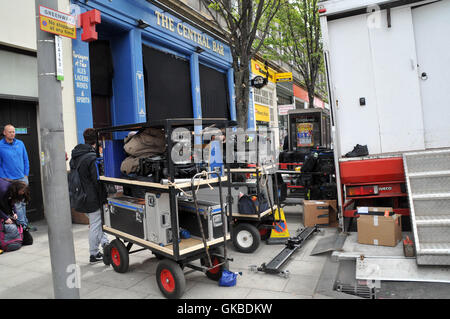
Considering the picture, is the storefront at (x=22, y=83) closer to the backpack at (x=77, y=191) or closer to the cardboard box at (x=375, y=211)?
the backpack at (x=77, y=191)

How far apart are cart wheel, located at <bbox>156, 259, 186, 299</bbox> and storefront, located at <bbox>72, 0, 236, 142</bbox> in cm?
522

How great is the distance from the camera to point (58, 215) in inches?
129

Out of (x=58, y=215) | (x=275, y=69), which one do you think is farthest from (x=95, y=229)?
(x=275, y=69)

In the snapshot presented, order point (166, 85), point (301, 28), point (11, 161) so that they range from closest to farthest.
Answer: point (11, 161) → point (166, 85) → point (301, 28)

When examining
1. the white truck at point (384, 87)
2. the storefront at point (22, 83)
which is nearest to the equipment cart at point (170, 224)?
the white truck at point (384, 87)

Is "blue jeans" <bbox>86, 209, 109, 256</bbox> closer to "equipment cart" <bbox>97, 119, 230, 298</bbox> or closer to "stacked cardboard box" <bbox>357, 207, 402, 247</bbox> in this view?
"equipment cart" <bbox>97, 119, 230, 298</bbox>

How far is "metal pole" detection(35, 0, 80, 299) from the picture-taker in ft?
10.6

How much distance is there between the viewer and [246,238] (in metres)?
5.60

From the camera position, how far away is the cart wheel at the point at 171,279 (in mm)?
3805

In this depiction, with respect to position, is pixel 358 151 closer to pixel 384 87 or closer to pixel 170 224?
pixel 384 87

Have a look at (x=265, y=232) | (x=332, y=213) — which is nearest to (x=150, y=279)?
(x=265, y=232)

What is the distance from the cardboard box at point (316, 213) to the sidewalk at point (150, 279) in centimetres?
115

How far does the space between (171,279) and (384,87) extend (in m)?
4.54

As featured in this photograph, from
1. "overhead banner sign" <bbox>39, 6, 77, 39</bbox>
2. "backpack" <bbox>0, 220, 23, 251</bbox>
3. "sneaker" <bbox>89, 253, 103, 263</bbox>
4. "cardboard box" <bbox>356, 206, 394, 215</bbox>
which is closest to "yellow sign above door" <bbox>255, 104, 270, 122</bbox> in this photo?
"cardboard box" <bbox>356, 206, 394, 215</bbox>
